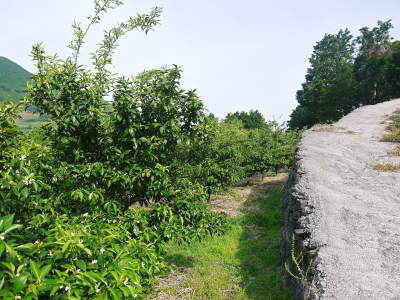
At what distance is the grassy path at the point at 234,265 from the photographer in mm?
5594

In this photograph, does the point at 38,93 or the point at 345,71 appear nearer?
the point at 38,93

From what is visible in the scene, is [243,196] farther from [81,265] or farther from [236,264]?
[81,265]

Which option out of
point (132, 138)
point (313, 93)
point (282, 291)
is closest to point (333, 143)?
point (282, 291)

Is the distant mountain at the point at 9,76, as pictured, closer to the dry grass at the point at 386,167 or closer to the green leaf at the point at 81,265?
the dry grass at the point at 386,167


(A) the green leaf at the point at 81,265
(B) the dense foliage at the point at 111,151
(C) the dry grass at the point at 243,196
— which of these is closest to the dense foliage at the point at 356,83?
(C) the dry grass at the point at 243,196

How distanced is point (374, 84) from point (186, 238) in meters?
37.2

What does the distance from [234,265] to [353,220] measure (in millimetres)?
2932

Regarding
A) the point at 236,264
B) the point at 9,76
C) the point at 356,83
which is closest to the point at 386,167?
the point at 236,264

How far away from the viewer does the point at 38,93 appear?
4457mm

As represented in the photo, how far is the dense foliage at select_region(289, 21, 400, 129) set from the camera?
33.5 meters

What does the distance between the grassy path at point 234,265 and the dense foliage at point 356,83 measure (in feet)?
101

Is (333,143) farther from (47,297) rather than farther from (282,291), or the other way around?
(47,297)

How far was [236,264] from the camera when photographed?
6.93m

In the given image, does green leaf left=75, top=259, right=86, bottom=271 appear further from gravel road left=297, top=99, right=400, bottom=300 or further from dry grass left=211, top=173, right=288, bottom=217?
dry grass left=211, top=173, right=288, bottom=217
